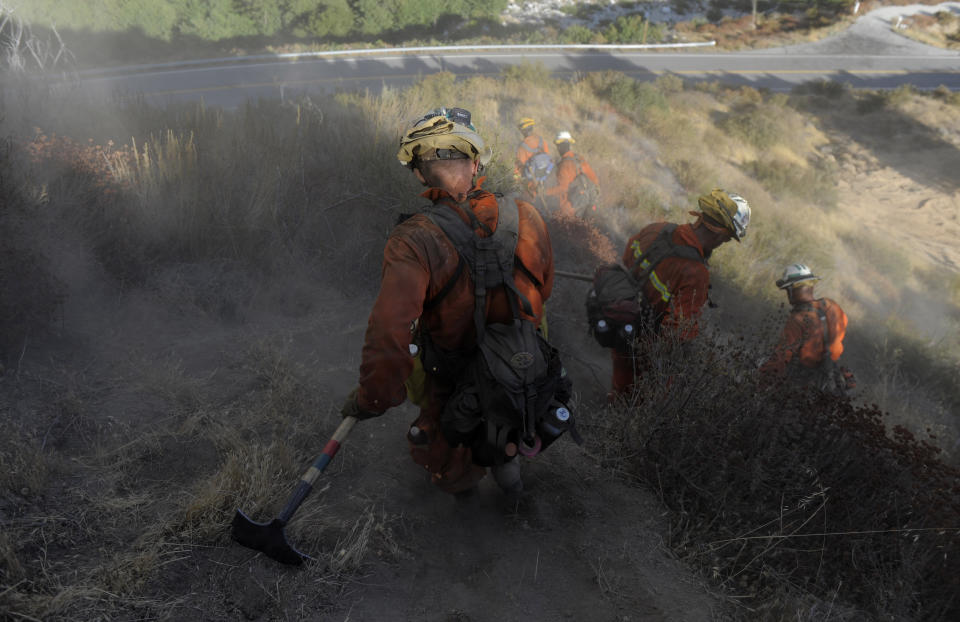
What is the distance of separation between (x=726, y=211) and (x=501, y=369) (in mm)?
2309

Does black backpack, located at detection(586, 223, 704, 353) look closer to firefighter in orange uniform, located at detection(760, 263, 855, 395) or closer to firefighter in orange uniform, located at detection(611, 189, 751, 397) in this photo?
firefighter in orange uniform, located at detection(611, 189, 751, 397)

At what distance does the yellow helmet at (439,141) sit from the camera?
2453mm

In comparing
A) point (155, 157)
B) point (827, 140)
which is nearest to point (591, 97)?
point (827, 140)

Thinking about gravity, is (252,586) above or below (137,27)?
below

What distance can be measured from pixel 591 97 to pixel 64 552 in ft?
46.3

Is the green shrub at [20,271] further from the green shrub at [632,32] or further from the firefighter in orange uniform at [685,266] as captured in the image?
the green shrub at [632,32]

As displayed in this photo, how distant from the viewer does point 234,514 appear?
2.52m

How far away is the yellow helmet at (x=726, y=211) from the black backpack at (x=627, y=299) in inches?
10.2

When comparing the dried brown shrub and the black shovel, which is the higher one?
the black shovel

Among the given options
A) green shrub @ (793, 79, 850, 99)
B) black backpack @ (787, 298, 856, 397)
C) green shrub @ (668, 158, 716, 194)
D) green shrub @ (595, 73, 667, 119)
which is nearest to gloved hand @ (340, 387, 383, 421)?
black backpack @ (787, 298, 856, 397)

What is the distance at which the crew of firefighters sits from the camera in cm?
226

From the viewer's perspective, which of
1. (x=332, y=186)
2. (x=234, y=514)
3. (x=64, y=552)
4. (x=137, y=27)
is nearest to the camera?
(x=64, y=552)

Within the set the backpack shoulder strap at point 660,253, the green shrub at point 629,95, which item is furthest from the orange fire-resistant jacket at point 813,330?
the green shrub at point 629,95

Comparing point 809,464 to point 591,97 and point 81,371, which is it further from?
point 591,97
